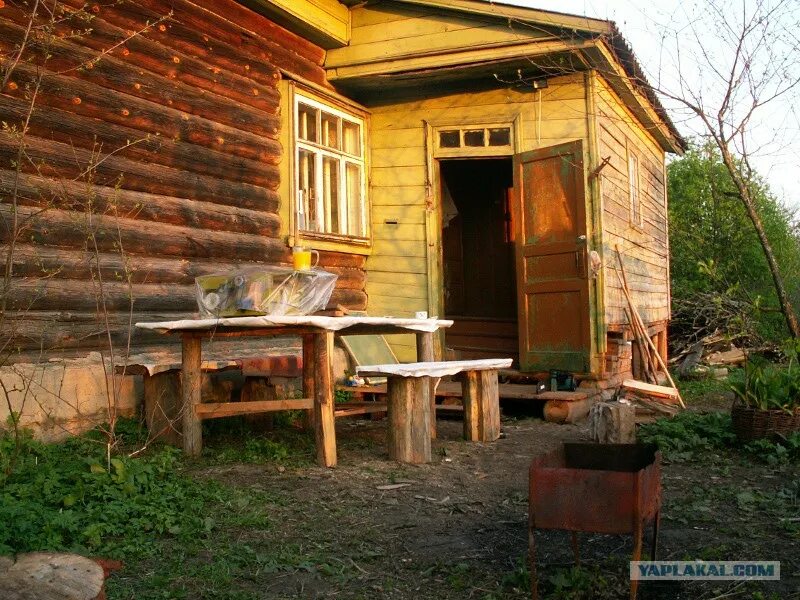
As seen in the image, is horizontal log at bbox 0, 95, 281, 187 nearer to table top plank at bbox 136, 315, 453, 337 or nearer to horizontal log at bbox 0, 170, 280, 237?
horizontal log at bbox 0, 170, 280, 237

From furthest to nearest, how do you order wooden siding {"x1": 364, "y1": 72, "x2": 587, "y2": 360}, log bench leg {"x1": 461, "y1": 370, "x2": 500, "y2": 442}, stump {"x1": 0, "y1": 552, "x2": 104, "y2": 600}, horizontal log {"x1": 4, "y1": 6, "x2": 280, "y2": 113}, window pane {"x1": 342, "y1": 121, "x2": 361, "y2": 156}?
window pane {"x1": 342, "y1": 121, "x2": 361, "y2": 156}
wooden siding {"x1": 364, "y1": 72, "x2": 587, "y2": 360}
log bench leg {"x1": 461, "y1": 370, "x2": 500, "y2": 442}
horizontal log {"x1": 4, "y1": 6, "x2": 280, "y2": 113}
stump {"x1": 0, "y1": 552, "x2": 104, "y2": 600}

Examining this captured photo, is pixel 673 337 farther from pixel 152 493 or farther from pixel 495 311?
pixel 152 493

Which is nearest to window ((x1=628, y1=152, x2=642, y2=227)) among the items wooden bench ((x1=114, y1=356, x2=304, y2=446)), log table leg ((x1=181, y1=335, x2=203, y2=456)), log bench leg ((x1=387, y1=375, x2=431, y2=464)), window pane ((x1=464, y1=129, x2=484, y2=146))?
window pane ((x1=464, y1=129, x2=484, y2=146))

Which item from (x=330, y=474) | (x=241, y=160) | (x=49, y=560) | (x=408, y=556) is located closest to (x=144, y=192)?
(x=241, y=160)

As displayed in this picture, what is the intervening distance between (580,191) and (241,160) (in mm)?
3461

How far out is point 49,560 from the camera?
239cm

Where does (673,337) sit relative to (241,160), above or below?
below

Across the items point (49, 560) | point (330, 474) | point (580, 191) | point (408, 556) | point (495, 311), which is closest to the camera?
point (49, 560)

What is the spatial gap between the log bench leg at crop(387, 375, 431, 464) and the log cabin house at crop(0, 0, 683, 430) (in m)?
2.03

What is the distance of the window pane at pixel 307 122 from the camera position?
27.3 feet

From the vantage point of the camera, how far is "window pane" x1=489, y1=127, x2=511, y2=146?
8719 mm

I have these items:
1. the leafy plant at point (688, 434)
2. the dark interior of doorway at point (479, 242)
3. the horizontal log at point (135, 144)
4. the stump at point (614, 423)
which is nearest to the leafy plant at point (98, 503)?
the horizontal log at point (135, 144)

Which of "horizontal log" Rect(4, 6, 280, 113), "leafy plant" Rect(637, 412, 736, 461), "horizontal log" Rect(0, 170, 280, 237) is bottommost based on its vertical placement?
"leafy plant" Rect(637, 412, 736, 461)

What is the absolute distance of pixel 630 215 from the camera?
34.1 feet
